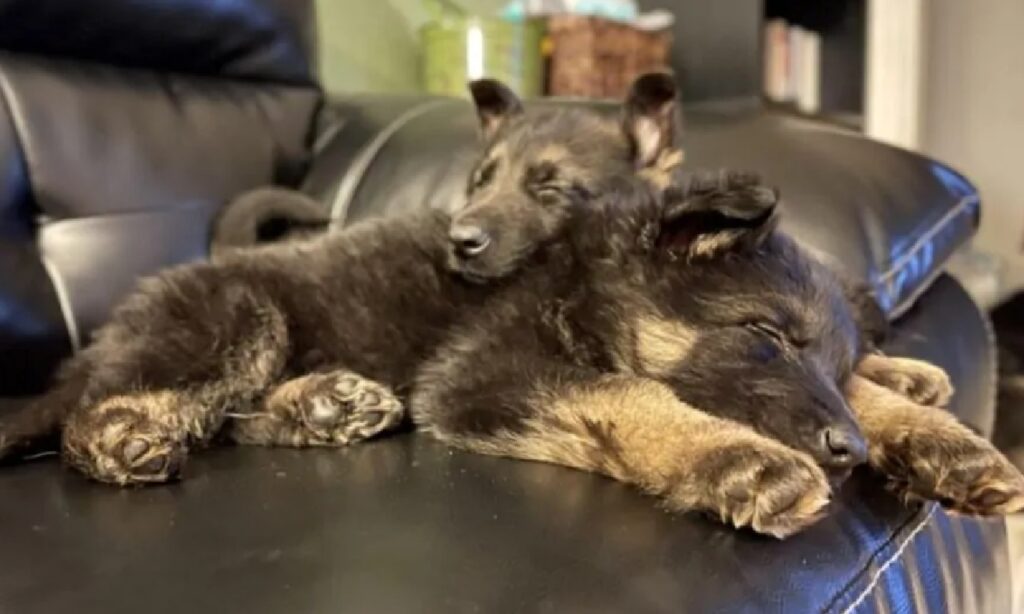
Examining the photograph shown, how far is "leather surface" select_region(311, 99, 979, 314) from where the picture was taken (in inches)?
67.2

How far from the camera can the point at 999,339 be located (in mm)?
3494

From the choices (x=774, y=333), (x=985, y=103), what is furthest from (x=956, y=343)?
(x=985, y=103)

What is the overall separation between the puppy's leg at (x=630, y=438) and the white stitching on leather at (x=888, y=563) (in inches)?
2.9

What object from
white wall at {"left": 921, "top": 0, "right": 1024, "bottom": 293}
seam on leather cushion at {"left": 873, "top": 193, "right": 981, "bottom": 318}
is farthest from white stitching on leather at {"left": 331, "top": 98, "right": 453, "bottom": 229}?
white wall at {"left": 921, "top": 0, "right": 1024, "bottom": 293}

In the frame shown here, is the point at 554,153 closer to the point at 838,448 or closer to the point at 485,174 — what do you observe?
the point at 485,174

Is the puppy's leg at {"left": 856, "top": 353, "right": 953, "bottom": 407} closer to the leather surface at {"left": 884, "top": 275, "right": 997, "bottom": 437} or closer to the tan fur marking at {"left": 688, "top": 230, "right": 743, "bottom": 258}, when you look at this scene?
the leather surface at {"left": 884, "top": 275, "right": 997, "bottom": 437}

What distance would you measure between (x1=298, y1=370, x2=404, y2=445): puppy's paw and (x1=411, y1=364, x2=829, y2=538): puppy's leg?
0.13 feet

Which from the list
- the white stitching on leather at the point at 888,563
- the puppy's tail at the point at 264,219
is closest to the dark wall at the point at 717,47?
the puppy's tail at the point at 264,219

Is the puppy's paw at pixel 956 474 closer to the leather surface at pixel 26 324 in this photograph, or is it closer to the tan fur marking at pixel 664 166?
the tan fur marking at pixel 664 166

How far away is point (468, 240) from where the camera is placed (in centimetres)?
158

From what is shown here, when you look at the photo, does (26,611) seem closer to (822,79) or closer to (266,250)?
(266,250)

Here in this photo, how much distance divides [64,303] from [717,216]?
110cm

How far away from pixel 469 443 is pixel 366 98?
50.0 inches

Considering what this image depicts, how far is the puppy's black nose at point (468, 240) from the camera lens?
1.57 metres
